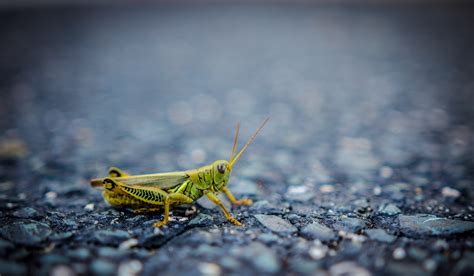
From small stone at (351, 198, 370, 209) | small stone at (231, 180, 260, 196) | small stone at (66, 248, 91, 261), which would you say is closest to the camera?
small stone at (66, 248, 91, 261)

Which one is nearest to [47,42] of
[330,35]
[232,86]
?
[232,86]

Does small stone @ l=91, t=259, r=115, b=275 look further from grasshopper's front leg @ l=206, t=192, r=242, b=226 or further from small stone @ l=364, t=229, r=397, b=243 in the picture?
small stone @ l=364, t=229, r=397, b=243

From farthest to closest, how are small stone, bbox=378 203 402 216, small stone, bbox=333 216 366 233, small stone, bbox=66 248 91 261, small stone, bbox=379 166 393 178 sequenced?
small stone, bbox=379 166 393 178
small stone, bbox=378 203 402 216
small stone, bbox=333 216 366 233
small stone, bbox=66 248 91 261

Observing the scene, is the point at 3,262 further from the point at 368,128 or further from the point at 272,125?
the point at 368,128

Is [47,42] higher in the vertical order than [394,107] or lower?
higher

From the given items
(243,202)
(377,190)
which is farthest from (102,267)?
(377,190)

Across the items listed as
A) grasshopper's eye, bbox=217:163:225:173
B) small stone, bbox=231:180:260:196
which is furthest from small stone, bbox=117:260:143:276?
small stone, bbox=231:180:260:196

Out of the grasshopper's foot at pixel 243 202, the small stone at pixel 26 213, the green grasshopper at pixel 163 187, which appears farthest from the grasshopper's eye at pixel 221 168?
the small stone at pixel 26 213
